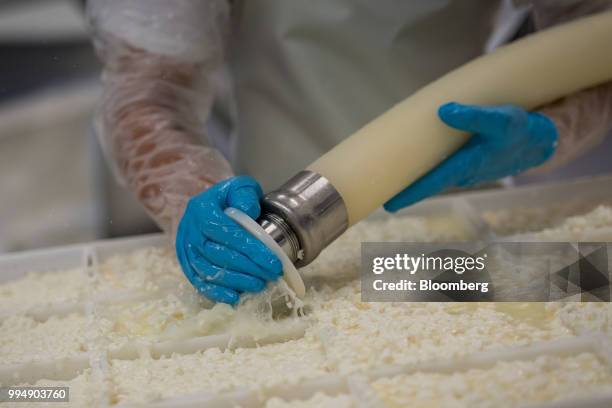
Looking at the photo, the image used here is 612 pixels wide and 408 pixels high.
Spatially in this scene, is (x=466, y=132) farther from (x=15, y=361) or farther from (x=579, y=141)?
(x=15, y=361)

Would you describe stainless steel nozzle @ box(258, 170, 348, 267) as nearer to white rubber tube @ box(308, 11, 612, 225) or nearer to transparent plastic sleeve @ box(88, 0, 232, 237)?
white rubber tube @ box(308, 11, 612, 225)

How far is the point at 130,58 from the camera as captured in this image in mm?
1623

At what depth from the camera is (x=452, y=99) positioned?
1.36m

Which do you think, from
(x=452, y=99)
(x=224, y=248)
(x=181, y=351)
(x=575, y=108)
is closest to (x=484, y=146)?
(x=452, y=99)

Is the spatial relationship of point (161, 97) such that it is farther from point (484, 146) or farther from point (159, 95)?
point (484, 146)

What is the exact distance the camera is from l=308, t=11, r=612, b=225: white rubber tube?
1267mm

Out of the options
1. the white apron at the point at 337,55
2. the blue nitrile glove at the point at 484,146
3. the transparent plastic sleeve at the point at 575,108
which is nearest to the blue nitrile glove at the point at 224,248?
the blue nitrile glove at the point at 484,146

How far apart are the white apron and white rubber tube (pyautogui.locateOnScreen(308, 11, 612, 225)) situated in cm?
32

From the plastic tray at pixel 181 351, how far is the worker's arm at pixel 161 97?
18 cm

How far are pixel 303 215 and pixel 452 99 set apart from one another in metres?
0.43

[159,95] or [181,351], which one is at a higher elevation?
[159,95]

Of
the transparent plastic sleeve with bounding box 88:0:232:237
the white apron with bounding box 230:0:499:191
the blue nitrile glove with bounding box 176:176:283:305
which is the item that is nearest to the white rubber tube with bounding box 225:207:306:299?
the blue nitrile glove with bounding box 176:176:283:305

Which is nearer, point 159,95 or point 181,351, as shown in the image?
point 181,351

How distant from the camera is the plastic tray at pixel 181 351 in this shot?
973mm
